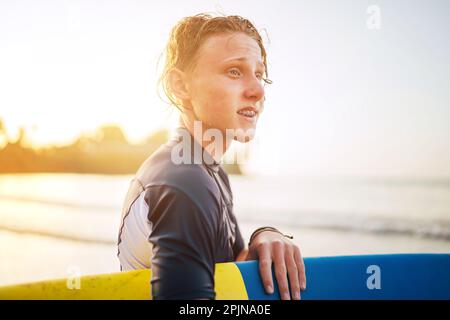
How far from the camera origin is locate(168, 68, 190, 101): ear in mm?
1315

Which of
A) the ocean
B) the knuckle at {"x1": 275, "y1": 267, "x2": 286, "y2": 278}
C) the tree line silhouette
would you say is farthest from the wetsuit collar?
the tree line silhouette

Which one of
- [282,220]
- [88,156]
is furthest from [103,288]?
[88,156]

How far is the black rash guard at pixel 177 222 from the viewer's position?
921mm

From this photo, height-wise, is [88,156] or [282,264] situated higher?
[282,264]

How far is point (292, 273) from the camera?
1.26 metres

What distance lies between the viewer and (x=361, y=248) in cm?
757

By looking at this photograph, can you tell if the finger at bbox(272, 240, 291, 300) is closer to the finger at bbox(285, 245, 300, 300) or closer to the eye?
the finger at bbox(285, 245, 300, 300)

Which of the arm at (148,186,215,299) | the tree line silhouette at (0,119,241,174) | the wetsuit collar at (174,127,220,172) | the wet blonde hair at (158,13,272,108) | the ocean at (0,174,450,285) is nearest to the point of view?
the arm at (148,186,215,299)

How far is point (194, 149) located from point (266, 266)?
38 cm

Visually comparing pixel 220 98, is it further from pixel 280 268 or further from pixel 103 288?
pixel 103 288

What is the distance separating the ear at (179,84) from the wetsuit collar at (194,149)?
0.12 m

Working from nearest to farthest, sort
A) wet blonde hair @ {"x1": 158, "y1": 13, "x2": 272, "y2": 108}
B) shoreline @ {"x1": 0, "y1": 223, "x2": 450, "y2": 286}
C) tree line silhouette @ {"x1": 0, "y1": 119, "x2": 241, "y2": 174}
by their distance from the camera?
wet blonde hair @ {"x1": 158, "y1": 13, "x2": 272, "y2": 108} < shoreline @ {"x1": 0, "y1": 223, "x2": 450, "y2": 286} < tree line silhouette @ {"x1": 0, "y1": 119, "x2": 241, "y2": 174}
